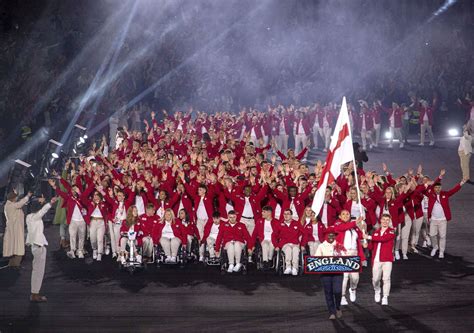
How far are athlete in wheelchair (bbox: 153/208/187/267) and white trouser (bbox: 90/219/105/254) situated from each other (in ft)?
4.98

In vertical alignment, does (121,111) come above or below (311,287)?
above

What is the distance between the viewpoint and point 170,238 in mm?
20641

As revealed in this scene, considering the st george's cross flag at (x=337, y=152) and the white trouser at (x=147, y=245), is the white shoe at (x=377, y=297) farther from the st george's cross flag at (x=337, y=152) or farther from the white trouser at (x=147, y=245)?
the white trouser at (x=147, y=245)

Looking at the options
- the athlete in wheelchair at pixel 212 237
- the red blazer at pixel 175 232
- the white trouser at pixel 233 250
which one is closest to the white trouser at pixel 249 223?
the athlete in wheelchair at pixel 212 237

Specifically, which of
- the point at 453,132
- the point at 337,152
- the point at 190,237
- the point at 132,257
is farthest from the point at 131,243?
the point at 453,132

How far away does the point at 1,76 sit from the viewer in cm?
3544

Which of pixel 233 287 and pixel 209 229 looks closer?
pixel 233 287

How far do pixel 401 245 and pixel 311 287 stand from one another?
3745 mm

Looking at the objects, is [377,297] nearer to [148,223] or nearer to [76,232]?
[148,223]

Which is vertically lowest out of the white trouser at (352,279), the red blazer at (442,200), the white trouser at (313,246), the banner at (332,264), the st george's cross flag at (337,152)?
the white trouser at (352,279)

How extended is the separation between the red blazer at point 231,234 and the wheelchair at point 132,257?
1.60 meters

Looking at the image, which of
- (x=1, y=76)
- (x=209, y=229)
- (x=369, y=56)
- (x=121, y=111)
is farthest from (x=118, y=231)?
(x=369, y=56)

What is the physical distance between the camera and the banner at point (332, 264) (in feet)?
52.2

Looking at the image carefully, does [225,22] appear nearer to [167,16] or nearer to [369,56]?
[167,16]
